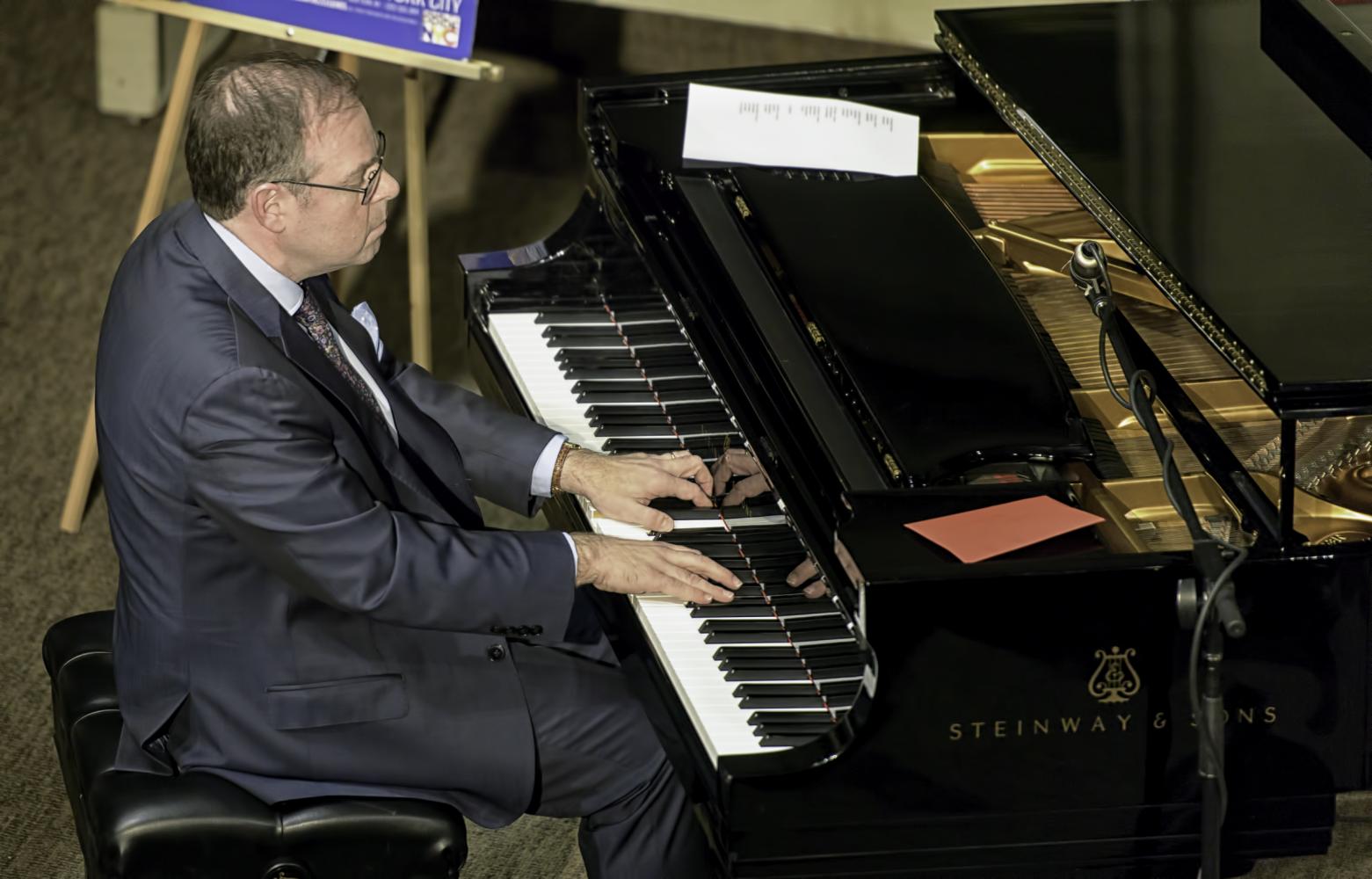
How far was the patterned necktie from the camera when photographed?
2.44m

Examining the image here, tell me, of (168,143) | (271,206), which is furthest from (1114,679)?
(168,143)

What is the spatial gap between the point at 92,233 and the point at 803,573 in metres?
3.30

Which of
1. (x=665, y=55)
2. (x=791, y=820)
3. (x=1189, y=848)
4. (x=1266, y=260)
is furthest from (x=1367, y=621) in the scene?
(x=665, y=55)

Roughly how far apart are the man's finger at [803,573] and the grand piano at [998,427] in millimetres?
22

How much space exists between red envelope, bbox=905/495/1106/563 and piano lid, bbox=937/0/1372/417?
10.9 inches

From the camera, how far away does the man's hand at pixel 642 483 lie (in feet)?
8.33

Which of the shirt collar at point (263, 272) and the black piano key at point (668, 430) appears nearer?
the shirt collar at point (263, 272)

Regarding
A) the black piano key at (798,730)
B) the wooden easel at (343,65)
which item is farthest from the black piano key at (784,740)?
the wooden easel at (343,65)

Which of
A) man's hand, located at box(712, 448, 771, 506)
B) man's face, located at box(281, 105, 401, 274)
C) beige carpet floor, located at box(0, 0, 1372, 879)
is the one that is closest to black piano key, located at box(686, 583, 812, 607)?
man's hand, located at box(712, 448, 771, 506)

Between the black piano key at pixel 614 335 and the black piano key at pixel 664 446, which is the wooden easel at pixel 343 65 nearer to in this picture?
the black piano key at pixel 614 335

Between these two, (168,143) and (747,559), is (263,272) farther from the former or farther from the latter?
(168,143)

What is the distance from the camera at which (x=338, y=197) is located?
7.64ft

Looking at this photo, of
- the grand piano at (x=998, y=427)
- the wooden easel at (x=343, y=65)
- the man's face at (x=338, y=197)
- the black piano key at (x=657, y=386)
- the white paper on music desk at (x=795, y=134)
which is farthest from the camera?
the wooden easel at (x=343, y=65)

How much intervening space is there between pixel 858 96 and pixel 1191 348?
0.87m
